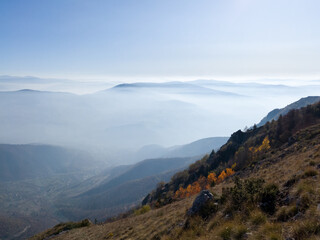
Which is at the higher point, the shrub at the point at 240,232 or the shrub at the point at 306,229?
the shrub at the point at 306,229

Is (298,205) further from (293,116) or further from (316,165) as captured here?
(293,116)

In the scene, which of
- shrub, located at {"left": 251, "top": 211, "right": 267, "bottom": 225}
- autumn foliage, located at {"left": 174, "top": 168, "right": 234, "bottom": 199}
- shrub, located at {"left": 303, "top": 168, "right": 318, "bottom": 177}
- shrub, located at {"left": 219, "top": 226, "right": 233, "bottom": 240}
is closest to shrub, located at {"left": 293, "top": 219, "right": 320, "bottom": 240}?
shrub, located at {"left": 251, "top": 211, "right": 267, "bottom": 225}

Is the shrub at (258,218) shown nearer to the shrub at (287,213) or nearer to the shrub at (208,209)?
the shrub at (287,213)

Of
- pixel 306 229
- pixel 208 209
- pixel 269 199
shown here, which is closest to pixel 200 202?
pixel 208 209

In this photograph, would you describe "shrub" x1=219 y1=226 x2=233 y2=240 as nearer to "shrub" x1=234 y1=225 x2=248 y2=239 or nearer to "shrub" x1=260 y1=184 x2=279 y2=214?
"shrub" x1=234 y1=225 x2=248 y2=239

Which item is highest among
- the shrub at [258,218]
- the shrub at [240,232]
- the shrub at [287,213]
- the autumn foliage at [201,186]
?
the shrub at [287,213]

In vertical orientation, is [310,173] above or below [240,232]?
above

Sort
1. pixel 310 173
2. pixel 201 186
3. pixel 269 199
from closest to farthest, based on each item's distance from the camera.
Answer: pixel 269 199
pixel 310 173
pixel 201 186

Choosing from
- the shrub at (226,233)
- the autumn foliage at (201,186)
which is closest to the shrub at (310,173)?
the shrub at (226,233)

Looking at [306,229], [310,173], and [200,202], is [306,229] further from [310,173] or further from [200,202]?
[200,202]

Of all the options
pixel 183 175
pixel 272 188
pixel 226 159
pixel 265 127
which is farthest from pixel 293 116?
pixel 272 188

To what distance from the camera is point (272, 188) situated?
1220 cm

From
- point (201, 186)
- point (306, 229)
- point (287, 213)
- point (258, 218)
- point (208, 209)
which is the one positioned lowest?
point (201, 186)

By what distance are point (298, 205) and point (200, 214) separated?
6.15 m
